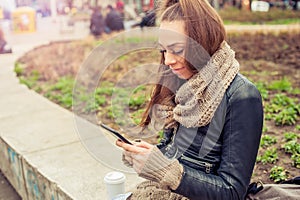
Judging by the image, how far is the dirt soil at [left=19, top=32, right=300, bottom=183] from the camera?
589 centimetres

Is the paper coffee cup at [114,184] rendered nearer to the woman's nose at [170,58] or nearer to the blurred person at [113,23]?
the woman's nose at [170,58]

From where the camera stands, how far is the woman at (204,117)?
1.36 metres

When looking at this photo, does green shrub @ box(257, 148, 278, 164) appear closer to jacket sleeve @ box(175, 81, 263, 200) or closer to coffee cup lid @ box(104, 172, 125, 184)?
coffee cup lid @ box(104, 172, 125, 184)

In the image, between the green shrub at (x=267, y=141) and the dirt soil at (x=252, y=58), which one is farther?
the dirt soil at (x=252, y=58)

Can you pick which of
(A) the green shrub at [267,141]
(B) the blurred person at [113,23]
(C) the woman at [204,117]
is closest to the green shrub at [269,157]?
(A) the green shrub at [267,141]

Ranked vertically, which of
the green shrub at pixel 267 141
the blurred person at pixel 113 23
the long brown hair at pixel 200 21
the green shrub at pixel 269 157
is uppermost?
the long brown hair at pixel 200 21

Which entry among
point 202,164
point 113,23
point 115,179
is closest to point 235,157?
point 202,164

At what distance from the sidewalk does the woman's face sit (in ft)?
2.50

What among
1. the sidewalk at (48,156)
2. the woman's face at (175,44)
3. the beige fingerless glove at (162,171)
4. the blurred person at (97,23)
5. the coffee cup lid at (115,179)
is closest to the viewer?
the beige fingerless glove at (162,171)

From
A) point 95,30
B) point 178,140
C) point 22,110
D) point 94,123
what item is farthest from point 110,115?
point 95,30

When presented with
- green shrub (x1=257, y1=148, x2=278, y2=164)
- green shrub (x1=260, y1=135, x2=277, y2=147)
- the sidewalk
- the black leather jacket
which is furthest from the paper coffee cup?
green shrub (x1=260, y1=135, x2=277, y2=147)

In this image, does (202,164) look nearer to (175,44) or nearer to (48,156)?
(175,44)

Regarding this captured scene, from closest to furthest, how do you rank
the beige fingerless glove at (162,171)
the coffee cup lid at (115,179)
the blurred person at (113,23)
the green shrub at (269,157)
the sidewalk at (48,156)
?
1. the beige fingerless glove at (162,171)
2. the coffee cup lid at (115,179)
3. the sidewalk at (48,156)
4. the green shrub at (269,157)
5. the blurred person at (113,23)

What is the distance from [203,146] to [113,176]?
675mm
